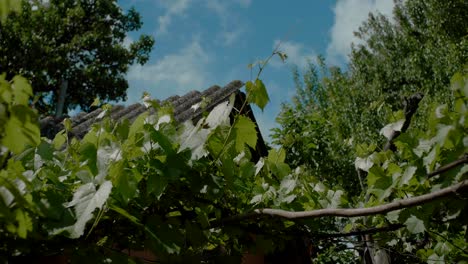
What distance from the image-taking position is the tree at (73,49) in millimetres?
19656

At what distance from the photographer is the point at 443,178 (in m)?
1.30

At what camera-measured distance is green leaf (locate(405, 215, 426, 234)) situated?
1.40 meters

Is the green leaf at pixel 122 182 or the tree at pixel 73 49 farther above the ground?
the tree at pixel 73 49

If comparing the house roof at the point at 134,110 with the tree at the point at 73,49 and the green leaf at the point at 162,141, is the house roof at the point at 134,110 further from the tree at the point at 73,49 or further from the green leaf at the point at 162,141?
Result: the tree at the point at 73,49

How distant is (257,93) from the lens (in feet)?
A: 4.47

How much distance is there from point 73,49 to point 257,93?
2098cm

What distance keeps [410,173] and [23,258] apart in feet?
3.32

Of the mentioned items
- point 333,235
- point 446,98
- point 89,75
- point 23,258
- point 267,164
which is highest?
point 89,75

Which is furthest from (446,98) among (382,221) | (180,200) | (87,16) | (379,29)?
(87,16)

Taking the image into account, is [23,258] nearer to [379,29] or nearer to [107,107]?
[107,107]

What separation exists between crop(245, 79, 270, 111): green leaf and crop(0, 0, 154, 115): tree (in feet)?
63.4

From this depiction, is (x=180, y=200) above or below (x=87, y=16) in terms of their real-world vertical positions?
below

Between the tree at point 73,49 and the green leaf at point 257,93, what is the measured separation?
19313 mm

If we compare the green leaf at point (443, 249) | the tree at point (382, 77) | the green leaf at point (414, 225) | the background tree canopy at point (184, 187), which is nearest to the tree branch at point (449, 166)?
the background tree canopy at point (184, 187)
